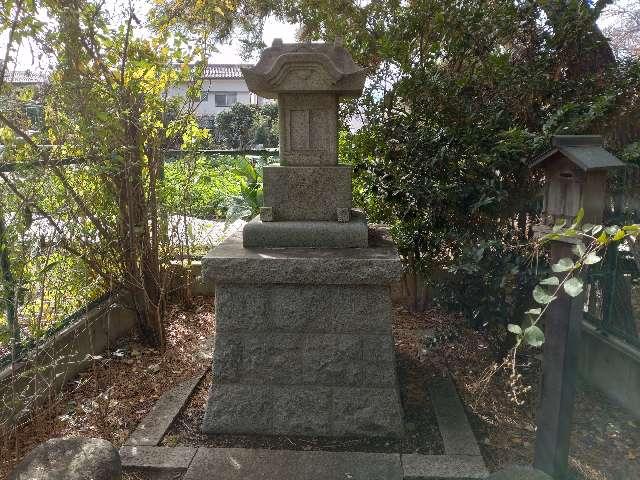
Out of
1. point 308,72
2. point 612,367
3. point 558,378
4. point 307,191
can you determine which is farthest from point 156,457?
point 612,367

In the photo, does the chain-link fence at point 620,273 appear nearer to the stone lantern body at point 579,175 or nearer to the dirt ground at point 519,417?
the dirt ground at point 519,417

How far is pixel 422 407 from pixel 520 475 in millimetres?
1166

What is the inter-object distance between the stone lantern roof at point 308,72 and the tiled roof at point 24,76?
1399 millimetres

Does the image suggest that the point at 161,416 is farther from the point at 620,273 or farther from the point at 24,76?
the point at 620,273

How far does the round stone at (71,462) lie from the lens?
235 centimetres

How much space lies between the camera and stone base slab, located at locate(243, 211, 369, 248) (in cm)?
330

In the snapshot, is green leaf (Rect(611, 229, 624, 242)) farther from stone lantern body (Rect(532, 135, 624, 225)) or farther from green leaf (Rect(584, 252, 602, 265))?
stone lantern body (Rect(532, 135, 624, 225))

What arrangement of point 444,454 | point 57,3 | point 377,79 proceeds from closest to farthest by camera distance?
point 444,454 < point 57,3 < point 377,79

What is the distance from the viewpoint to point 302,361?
3.19 meters

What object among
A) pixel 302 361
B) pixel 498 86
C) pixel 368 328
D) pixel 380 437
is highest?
pixel 498 86

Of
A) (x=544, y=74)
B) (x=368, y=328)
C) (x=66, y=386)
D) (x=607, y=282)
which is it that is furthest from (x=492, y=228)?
(x=66, y=386)

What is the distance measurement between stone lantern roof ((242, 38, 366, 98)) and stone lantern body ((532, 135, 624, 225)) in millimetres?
1200

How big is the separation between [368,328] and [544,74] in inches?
91.3

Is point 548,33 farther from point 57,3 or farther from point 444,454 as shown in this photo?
point 57,3
